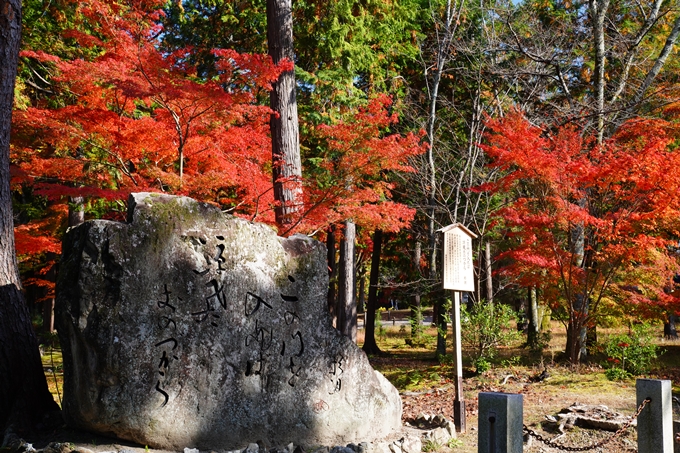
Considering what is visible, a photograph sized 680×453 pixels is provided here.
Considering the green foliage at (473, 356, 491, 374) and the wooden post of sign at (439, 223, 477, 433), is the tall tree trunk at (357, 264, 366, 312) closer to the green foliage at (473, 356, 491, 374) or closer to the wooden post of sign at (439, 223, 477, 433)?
the green foliage at (473, 356, 491, 374)

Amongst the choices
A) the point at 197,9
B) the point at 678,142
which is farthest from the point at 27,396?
the point at 678,142

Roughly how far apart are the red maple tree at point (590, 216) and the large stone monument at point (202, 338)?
6013 millimetres

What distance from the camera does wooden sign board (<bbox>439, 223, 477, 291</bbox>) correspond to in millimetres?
8125

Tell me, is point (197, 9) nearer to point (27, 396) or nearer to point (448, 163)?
point (448, 163)

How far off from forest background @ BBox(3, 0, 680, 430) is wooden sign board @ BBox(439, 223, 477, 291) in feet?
6.88

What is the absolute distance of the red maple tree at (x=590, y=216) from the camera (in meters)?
10.1

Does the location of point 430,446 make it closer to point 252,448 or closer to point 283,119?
point 252,448

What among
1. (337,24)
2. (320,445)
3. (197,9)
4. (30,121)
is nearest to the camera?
(320,445)

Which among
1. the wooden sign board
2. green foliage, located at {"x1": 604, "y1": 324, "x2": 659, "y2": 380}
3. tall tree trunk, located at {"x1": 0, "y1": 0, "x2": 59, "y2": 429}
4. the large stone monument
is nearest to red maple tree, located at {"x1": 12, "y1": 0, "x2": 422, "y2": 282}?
tall tree trunk, located at {"x1": 0, "y1": 0, "x2": 59, "y2": 429}

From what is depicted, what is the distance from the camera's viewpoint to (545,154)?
10750 mm

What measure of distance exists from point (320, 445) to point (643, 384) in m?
3.21

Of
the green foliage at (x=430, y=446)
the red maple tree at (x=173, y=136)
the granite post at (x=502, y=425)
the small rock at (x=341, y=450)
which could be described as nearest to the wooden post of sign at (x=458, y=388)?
the green foliage at (x=430, y=446)

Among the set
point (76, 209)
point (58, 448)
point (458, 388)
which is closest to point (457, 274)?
point (458, 388)

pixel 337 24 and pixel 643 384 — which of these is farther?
pixel 337 24
